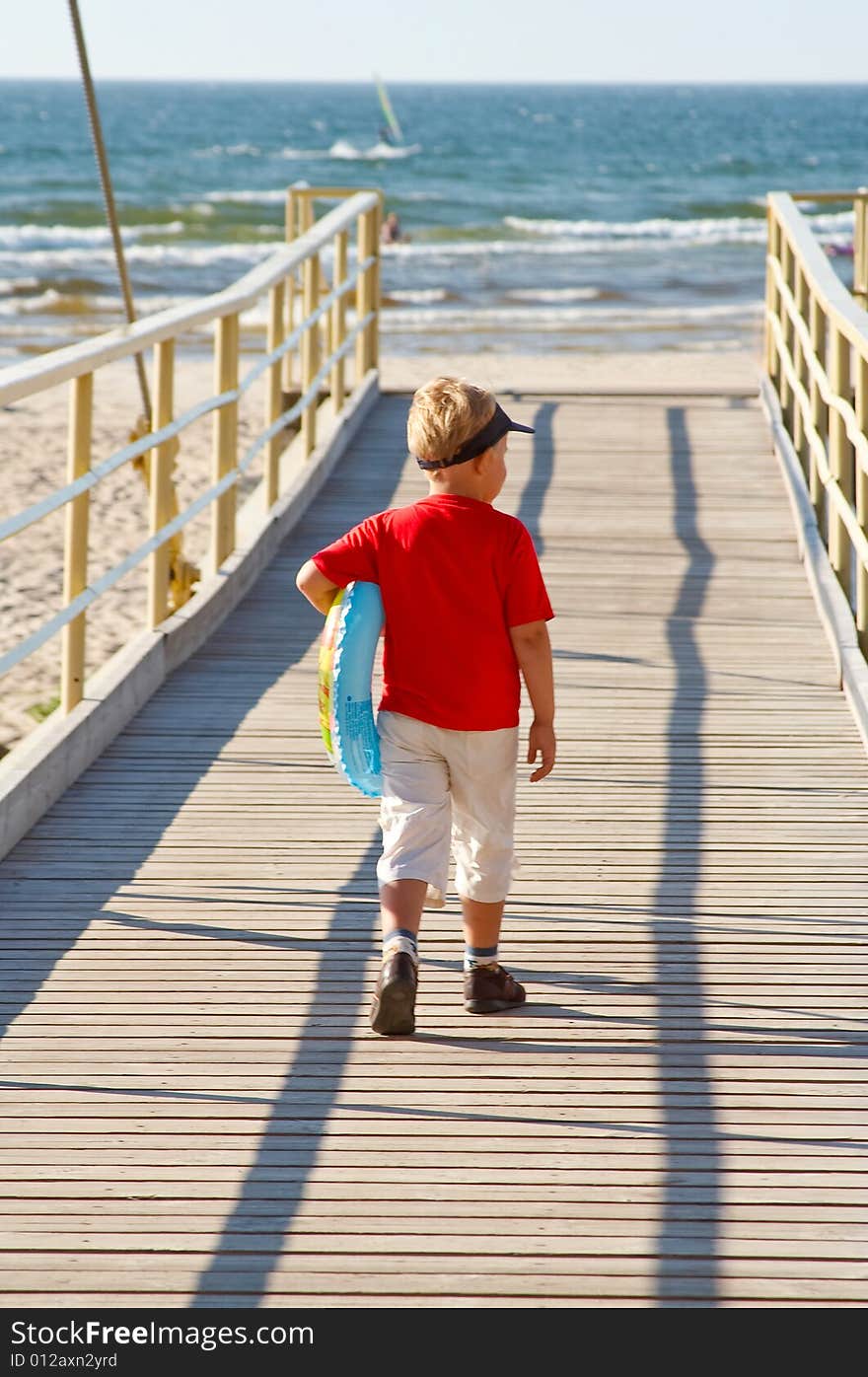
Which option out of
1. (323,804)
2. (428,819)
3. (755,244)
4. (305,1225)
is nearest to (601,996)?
(428,819)

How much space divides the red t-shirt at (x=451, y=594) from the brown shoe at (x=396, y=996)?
43 centimetres

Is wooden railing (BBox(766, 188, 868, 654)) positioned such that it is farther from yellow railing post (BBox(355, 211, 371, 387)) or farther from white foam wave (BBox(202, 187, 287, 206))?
white foam wave (BBox(202, 187, 287, 206))

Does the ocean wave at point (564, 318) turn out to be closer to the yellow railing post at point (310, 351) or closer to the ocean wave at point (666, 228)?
the ocean wave at point (666, 228)

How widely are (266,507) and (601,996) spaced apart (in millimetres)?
4154

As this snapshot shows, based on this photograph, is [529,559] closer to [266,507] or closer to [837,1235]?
[837,1235]

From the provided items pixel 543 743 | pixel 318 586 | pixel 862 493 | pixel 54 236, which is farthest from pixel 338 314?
pixel 54 236

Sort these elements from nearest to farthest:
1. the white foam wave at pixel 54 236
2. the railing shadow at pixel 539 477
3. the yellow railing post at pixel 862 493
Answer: the yellow railing post at pixel 862 493 < the railing shadow at pixel 539 477 < the white foam wave at pixel 54 236

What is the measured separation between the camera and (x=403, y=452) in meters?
8.45

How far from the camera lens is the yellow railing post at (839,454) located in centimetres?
572

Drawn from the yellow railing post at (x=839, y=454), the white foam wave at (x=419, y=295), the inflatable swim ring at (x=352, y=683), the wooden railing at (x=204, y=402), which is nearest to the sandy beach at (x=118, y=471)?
the wooden railing at (x=204, y=402)

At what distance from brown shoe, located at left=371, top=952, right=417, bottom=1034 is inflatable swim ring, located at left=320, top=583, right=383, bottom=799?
350 mm

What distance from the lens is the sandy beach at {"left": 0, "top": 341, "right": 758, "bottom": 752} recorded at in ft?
29.9
